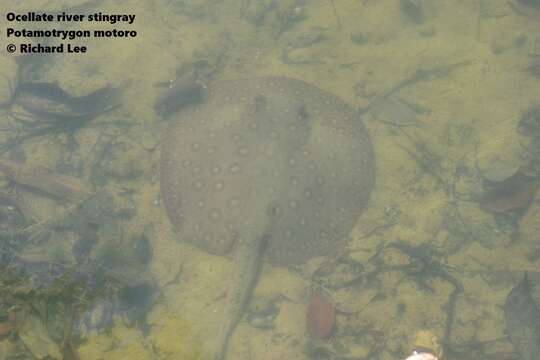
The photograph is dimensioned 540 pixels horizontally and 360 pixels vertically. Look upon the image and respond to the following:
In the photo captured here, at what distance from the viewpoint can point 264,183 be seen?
5.32 m

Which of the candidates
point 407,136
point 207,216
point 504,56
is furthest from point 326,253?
point 504,56

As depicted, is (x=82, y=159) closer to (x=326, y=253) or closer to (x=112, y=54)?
(x=112, y=54)

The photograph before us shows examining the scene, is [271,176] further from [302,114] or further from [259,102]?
[259,102]

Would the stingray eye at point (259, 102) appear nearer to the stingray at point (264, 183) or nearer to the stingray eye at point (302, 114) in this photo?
the stingray at point (264, 183)

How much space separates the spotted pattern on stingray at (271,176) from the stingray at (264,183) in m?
0.01

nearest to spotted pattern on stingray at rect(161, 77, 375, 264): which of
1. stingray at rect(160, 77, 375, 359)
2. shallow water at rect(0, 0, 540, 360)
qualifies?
stingray at rect(160, 77, 375, 359)

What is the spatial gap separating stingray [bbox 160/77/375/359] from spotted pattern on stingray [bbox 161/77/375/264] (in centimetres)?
1

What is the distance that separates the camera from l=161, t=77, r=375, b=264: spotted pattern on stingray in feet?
17.6

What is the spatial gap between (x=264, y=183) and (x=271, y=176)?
0.39 ft

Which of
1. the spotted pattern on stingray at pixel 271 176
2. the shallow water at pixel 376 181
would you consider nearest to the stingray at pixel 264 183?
the spotted pattern on stingray at pixel 271 176

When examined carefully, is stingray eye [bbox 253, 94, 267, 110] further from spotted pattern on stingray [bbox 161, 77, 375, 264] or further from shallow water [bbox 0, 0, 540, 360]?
shallow water [bbox 0, 0, 540, 360]

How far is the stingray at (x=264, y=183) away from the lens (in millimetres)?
5289

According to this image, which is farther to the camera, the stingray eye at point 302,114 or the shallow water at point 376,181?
the stingray eye at point 302,114

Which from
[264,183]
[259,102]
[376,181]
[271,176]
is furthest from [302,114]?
[376,181]
